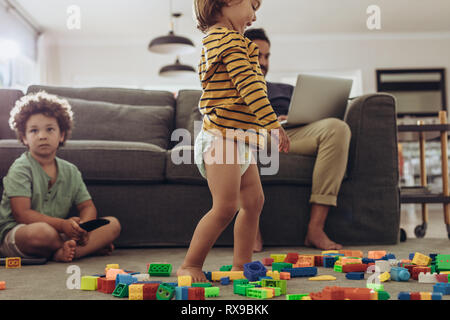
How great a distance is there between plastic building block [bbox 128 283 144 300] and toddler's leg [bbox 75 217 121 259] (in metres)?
0.76

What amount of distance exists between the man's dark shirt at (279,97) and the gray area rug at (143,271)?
767 millimetres

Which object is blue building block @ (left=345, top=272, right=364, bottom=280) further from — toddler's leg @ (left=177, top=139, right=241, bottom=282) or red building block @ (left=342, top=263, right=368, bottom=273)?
toddler's leg @ (left=177, top=139, right=241, bottom=282)

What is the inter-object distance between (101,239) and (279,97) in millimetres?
1192

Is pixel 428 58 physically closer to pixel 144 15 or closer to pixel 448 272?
pixel 144 15

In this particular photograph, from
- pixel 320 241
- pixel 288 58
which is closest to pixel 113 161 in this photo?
pixel 320 241

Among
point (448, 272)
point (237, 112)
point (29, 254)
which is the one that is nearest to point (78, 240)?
point (29, 254)

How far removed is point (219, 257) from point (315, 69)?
17.8 feet

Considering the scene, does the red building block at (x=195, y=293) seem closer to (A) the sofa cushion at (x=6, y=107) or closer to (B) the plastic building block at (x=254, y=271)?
(B) the plastic building block at (x=254, y=271)

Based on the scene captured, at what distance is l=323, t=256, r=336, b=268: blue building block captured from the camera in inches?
55.6

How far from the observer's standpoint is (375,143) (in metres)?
2.04

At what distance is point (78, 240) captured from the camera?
164cm

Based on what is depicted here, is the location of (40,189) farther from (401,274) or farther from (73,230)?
(401,274)

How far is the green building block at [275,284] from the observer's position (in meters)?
1.01

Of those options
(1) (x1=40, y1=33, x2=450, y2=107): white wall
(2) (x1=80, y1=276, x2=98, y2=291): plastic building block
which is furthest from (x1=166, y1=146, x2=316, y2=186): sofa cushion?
(1) (x1=40, y1=33, x2=450, y2=107): white wall
